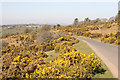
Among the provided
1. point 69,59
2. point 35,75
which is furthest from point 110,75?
point 35,75

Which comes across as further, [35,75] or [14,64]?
[14,64]

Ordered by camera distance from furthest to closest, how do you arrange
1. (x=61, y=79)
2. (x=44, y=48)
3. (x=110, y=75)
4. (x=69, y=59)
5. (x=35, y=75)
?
(x=44, y=48) → (x=69, y=59) → (x=110, y=75) → (x=35, y=75) → (x=61, y=79)

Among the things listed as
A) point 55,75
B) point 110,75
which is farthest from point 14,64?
point 110,75

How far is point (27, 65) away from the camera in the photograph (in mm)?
6098

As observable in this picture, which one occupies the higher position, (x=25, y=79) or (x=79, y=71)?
(x=79, y=71)

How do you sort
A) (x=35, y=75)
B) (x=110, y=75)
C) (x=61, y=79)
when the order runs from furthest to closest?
1. (x=110, y=75)
2. (x=35, y=75)
3. (x=61, y=79)

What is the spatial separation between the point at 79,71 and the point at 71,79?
725mm

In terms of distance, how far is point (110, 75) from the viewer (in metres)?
5.33

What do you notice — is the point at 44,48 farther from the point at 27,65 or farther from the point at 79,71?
the point at 79,71

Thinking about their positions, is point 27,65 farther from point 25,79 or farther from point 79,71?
point 79,71

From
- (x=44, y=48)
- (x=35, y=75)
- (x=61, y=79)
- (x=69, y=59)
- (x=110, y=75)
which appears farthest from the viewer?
(x=44, y=48)

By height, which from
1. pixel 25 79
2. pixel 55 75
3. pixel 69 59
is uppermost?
pixel 69 59

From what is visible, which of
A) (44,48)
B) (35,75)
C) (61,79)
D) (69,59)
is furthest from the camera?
(44,48)

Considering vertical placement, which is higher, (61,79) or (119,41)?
(119,41)
